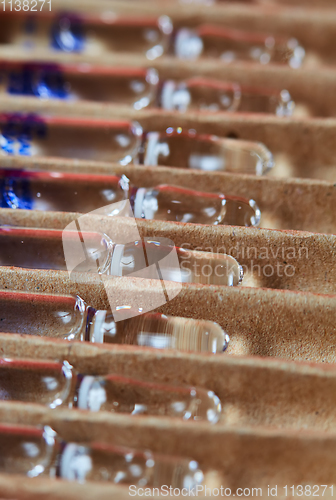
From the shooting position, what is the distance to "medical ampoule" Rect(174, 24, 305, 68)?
851 mm

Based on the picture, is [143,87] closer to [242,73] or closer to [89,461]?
[242,73]

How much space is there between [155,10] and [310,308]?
63 centimetres

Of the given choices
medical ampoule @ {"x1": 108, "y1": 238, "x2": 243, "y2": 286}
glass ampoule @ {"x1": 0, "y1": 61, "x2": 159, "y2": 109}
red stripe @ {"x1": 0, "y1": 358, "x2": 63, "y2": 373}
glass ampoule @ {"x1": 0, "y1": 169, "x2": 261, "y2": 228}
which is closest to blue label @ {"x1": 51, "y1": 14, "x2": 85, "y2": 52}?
glass ampoule @ {"x1": 0, "y1": 61, "x2": 159, "y2": 109}

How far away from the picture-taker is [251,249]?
1.91 feet

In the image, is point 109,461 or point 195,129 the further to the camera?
Answer: point 195,129

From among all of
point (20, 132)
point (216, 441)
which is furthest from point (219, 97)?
point (216, 441)

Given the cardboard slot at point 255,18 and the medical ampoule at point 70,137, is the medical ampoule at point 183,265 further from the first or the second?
the cardboard slot at point 255,18

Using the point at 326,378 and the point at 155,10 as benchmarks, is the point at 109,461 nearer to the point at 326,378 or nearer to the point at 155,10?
the point at 326,378

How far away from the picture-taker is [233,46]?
2.81 feet

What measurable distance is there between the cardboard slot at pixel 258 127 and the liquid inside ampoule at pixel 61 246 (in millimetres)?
228

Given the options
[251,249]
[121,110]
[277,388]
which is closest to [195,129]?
[121,110]

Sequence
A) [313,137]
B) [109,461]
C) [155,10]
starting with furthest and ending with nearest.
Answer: [155,10], [313,137], [109,461]

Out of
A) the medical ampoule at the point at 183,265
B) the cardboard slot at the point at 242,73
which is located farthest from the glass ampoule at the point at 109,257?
the cardboard slot at the point at 242,73

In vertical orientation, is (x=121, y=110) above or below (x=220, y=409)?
above
